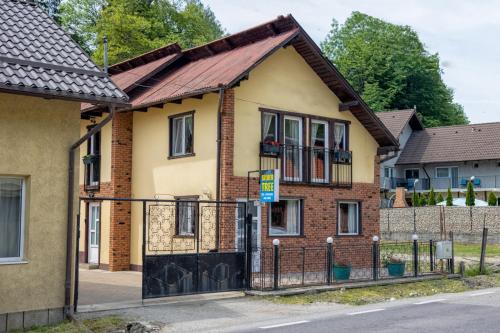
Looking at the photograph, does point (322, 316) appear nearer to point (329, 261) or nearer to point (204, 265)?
point (204, 265)

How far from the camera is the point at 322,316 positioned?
13.2m

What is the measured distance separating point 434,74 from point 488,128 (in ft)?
50.0

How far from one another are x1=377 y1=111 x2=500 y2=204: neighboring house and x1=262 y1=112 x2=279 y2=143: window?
33.4m

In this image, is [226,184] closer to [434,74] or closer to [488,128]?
[488,128]

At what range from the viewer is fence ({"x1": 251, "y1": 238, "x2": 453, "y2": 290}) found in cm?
1697

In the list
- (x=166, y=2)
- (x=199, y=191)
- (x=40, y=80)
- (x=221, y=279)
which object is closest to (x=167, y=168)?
(x=199, y=191)

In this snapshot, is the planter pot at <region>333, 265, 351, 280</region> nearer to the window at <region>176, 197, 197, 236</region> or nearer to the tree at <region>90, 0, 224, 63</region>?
the window at <region>176, 197, 197, 236</region>

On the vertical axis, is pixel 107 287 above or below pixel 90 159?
below

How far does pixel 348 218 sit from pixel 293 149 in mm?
3678

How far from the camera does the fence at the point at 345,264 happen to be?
1697 centimetres

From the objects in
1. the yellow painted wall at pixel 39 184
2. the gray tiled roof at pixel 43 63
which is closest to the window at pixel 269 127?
the gray tiled roof at pixel 43 63

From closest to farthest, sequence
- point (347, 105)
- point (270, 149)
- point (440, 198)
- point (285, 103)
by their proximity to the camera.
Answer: point (270, 149) → point (285, 103) → point (347, 105) → point (440, 198)

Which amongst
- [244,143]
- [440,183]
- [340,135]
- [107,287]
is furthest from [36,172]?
[440,183]

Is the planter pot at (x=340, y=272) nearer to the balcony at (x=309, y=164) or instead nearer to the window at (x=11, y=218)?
the balcony at (x=309, y=164)
